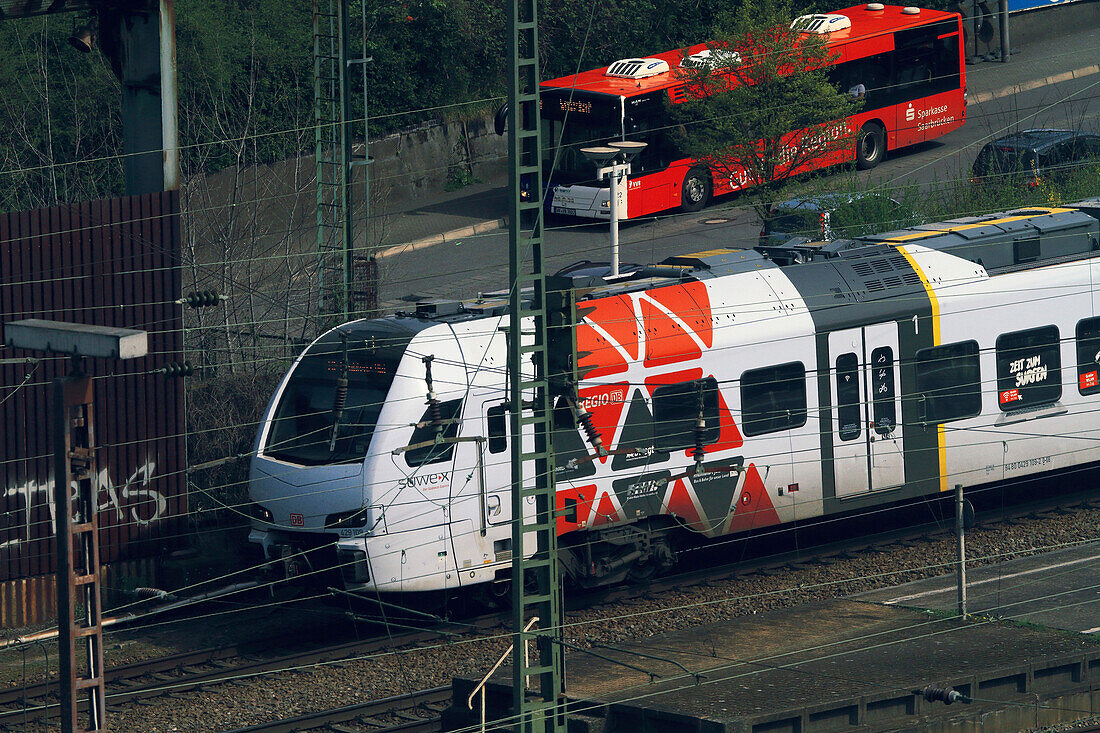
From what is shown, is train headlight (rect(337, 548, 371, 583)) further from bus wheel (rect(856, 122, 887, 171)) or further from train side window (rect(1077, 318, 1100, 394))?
bus wheel (rect(856, 122, 887, 171))

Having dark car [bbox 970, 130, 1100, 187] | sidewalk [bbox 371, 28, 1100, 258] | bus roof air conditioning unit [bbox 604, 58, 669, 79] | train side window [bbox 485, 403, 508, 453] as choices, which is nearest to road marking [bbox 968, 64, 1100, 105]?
sidewalk [bbox 371, 28, 1100, 258]

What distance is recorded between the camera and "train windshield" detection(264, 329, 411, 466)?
1639 cm

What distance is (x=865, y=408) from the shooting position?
1852 centimetres

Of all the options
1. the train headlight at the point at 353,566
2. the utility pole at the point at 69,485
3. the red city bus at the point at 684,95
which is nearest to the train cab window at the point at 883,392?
the train headlight at the point at 353,566

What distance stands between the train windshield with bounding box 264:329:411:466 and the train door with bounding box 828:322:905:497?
5298 mm

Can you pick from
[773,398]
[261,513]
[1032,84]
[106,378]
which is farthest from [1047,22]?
[261,513]

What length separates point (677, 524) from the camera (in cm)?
1758

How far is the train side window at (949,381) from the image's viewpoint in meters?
18.8

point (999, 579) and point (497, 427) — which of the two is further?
point (999, 579)

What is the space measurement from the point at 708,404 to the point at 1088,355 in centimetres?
586

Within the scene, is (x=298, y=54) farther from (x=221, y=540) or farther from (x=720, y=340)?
(x=720, y=340)

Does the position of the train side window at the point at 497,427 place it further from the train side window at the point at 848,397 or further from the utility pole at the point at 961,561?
the utility pole at the point at 961,561

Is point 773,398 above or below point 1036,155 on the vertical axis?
below

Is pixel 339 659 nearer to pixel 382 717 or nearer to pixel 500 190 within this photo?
pixel 382 717
